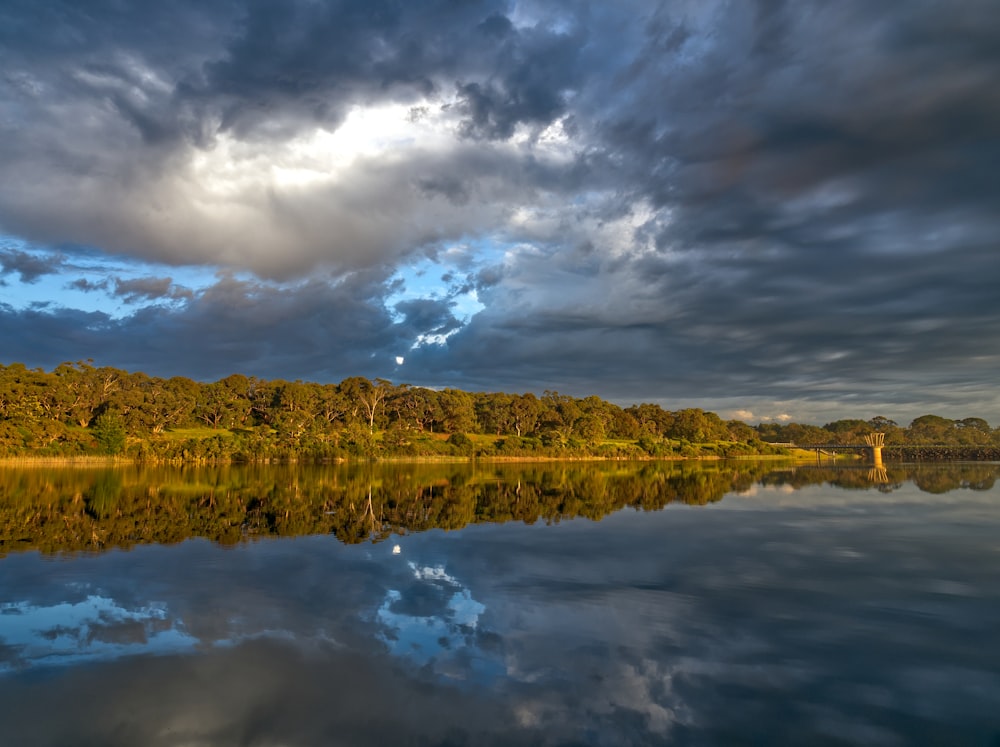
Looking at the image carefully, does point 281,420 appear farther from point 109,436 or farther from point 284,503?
point 284,503

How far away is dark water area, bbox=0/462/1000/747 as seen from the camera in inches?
404

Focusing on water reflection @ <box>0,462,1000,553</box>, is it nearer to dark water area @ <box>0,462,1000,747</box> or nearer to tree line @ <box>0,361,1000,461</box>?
dark water area @ <box>0,462,1000,747</box>

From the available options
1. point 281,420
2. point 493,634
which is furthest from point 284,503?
point 281,420

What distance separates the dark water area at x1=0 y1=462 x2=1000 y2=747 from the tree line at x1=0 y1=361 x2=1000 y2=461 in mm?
68493

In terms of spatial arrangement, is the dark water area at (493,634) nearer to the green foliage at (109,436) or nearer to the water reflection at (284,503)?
the water reflection at (284,503)

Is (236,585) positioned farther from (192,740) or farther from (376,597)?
(192,740)

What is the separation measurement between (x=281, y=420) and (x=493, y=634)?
376 ft

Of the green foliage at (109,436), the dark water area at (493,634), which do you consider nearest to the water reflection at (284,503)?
the dark water area at (493,634)

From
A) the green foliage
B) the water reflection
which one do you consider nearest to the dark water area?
the water reflection

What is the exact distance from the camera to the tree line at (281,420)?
92312 mm

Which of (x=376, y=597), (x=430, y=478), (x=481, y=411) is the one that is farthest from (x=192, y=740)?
(x=481, y=411)

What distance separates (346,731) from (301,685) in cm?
206

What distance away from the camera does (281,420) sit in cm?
12094

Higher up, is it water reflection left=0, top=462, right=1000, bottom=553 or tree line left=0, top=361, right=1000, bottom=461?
tree line left=0, top=361, right=1000, bottom=461
